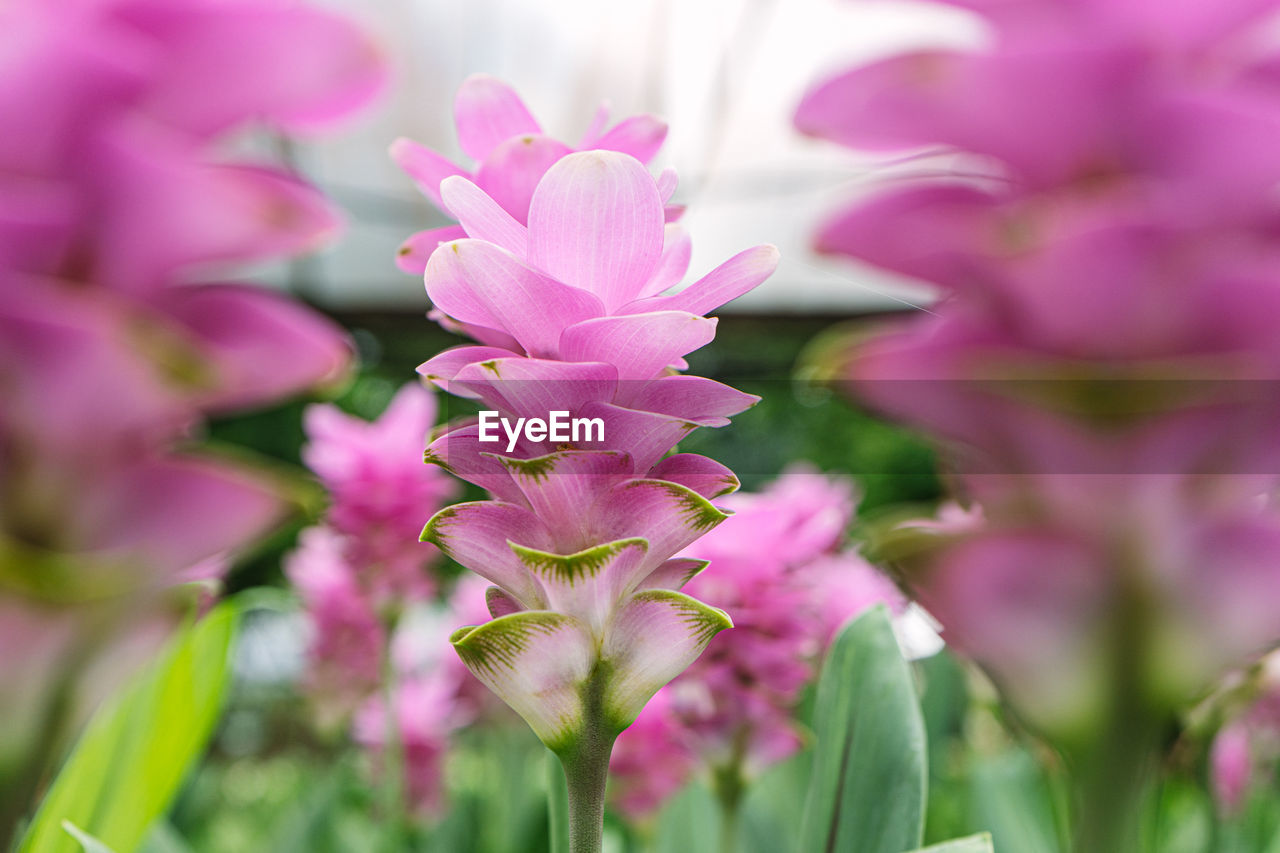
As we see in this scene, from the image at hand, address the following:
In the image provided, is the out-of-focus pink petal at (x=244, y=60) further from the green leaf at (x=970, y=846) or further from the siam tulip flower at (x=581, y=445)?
the green leaf at (x=970, y=846)

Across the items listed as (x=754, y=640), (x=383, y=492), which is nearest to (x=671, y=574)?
(x=754, y=640)

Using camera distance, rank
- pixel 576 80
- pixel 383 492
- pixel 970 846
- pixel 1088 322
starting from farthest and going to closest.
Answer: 1. pixel 576 80
2. pixel 383 492
3. pixel 970 846
4. pixel 1088 322

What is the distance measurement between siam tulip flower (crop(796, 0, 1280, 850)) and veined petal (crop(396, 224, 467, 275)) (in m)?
0.11

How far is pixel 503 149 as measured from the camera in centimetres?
23

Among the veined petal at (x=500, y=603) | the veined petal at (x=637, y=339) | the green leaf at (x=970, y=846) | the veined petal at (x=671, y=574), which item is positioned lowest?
the green leaf at (x=970, y=846)

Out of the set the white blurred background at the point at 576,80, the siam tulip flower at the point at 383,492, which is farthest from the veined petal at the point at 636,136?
the white blurred background at the point at 576,80

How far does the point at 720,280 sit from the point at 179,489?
4.9 inches

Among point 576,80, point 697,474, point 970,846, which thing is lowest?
point 970,846

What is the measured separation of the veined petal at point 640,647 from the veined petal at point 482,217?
0.30 feet

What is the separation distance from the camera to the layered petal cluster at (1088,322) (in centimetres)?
14

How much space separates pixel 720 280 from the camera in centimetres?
21

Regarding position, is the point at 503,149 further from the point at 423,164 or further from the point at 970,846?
the point at 970,846

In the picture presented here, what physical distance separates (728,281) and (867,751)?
7.8 inches

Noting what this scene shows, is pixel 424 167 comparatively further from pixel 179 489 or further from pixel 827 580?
pixel 827 580
